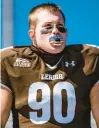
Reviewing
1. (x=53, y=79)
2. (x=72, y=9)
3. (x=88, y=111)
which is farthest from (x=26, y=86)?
(x=72, y=9)

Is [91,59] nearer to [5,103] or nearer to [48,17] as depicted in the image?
[48,17]

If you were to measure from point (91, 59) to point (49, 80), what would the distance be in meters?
0.16

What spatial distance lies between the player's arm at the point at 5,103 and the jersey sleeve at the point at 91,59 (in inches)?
10.1

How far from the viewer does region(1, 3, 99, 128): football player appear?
1232 mm

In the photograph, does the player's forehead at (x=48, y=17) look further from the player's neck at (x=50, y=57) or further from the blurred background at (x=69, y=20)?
the blurred background at (x=69, y=20)

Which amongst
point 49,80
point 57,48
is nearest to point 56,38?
point 57,48

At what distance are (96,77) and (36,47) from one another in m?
0.22

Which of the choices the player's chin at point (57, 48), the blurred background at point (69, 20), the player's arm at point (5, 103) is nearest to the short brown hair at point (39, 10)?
the player's chin at point (57, 48)

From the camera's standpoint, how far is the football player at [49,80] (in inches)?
48.5

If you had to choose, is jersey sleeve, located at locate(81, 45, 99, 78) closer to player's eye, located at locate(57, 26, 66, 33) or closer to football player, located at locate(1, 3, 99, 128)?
football player, located at locate(1, 3, 99, 128)

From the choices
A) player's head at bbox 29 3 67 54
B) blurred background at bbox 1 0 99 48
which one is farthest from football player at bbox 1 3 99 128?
blurred background at bbox 1 0 99 48

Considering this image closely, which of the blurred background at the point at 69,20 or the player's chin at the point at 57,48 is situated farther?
the blurred background at the point at 69,20

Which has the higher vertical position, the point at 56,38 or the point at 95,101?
the point at 56,38

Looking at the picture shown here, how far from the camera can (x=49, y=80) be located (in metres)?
1.24
